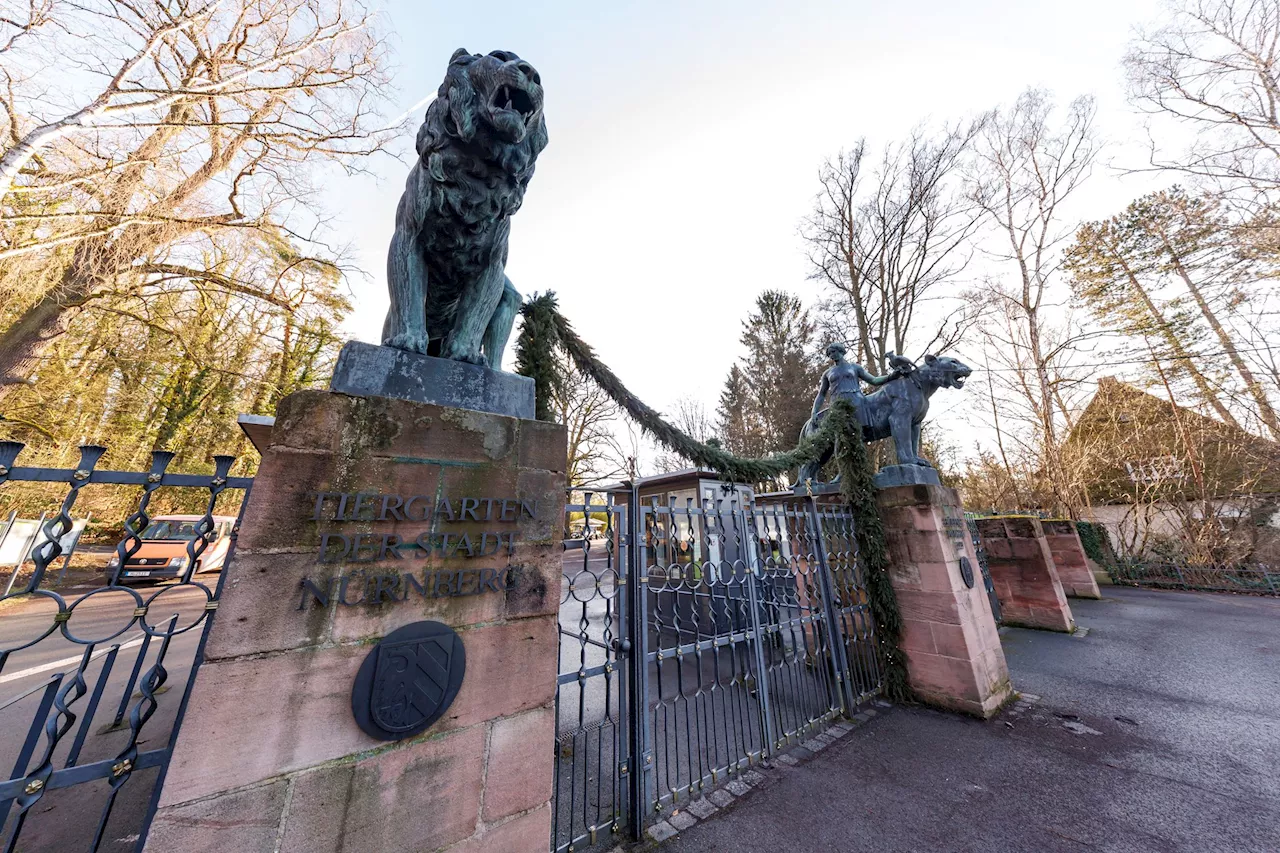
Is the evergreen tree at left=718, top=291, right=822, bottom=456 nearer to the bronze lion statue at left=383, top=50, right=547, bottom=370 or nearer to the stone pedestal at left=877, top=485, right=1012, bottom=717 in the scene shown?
the stone pedestal at left=877, top=485, right=1012, bottom=717

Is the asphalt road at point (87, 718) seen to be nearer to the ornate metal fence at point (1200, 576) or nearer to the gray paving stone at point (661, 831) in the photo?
the gray paving stone at point (661, 831)

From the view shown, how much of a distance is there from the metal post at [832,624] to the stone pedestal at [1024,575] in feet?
18.7

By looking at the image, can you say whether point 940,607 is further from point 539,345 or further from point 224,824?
→ point 224,824

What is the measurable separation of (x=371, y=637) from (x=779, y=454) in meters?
3.93

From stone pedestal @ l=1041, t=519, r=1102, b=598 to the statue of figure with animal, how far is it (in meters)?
7.79

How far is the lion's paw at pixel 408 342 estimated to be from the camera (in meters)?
1.99

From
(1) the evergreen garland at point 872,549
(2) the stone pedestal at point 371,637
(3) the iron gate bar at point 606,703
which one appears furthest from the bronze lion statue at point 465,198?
(1) the evergreen garland at point 872,549

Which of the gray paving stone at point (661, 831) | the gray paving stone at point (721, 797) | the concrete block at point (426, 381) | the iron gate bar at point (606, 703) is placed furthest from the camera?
the gray paving stone at point (721, 797)

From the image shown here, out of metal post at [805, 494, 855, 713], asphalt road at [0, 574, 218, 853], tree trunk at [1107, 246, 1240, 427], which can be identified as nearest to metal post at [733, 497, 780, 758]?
metal post at [805, 494, 855, 713]

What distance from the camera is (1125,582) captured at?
11.9 metres

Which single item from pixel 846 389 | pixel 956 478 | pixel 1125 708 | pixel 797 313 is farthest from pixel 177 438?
pixel 956 478

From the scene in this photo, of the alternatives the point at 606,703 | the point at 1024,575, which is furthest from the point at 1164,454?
the point at 606,703

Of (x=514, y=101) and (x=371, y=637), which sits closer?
(x=371, y=637)

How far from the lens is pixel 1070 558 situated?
32.7ft
